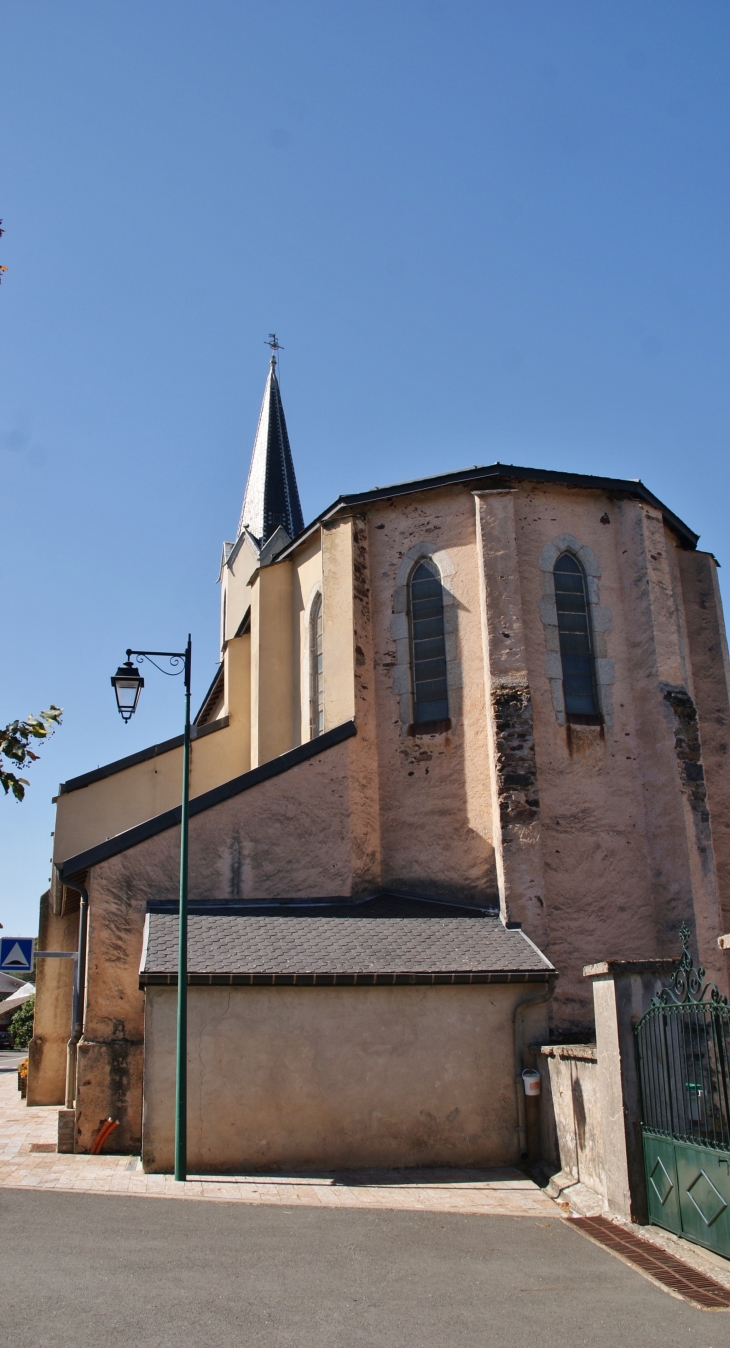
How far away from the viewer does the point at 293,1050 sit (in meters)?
11.9

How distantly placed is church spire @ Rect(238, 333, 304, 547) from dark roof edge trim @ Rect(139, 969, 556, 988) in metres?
19.1

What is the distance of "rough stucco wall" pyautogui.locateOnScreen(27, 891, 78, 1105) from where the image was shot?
60.1ft

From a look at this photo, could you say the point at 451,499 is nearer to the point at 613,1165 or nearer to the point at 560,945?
the point at 560,945

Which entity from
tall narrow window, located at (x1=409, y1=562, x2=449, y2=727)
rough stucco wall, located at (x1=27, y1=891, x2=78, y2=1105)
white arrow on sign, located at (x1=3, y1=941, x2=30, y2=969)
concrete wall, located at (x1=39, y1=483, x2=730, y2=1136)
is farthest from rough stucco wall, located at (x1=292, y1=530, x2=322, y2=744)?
white arrow on sign, located at (x1=3, y1=941, x2=30, y2=969)

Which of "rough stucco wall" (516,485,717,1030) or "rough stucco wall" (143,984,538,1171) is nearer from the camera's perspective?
"rough stucco wall" (143,984,538,1171)

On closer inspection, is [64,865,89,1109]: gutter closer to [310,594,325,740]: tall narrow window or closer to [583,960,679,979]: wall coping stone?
[310,594,325,740]: tall narrow window

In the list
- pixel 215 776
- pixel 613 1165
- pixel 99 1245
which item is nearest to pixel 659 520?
pixel 215 776

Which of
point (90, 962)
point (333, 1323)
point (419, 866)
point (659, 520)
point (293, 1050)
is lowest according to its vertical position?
point (333, 1323)

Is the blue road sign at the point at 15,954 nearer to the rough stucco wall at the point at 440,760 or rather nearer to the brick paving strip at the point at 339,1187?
the brick paving strip at the point at 339,1187

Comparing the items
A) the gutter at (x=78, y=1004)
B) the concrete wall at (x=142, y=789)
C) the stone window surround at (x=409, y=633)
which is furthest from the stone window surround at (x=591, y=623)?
the gutter at (x=78, y=1004)

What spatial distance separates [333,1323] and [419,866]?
31.4 ft

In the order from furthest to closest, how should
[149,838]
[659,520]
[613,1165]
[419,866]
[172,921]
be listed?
[659,520] < [419,866] < [149,838] < [172,921] < [613,1165]

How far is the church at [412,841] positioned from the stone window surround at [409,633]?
4 centimetres

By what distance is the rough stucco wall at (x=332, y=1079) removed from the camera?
11625mm
